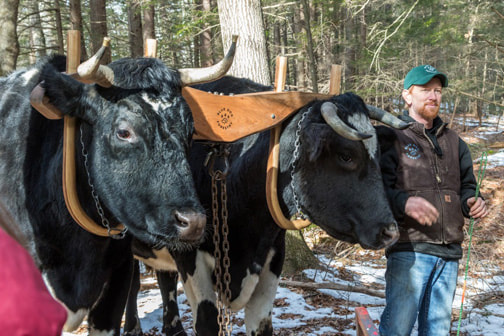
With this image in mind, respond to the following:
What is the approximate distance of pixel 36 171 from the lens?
3055mm

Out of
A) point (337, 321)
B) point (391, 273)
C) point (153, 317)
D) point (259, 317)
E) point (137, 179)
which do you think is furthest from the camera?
point (153, 317)

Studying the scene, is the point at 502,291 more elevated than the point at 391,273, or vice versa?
the point at 391,273

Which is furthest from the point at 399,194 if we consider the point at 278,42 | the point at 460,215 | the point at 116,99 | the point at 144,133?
the point at 278,42

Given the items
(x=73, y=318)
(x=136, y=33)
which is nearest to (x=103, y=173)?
(x=73, y=318)

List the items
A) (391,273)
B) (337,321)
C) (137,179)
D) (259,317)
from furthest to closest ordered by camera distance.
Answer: (337,321)
(259,317)
(391,273)
(137,179)

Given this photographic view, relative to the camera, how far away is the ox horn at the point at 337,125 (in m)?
2.91

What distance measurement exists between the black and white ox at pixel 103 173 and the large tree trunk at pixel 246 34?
8.96 ft

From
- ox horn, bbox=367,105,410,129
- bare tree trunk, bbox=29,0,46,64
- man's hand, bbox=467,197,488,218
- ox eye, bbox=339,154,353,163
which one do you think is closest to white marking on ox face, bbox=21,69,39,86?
ox eye, bbox=339,154,353,163

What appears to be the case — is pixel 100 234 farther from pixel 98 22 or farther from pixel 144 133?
pixel 98 22

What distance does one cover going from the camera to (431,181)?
3.23 metres

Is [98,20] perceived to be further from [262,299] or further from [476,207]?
[476,207]

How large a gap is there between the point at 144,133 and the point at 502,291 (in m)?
5.27

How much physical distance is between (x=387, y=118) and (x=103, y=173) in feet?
6.75

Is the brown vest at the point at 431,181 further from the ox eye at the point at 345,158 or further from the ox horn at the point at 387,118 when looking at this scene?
the ox eye at the point at 345,158
